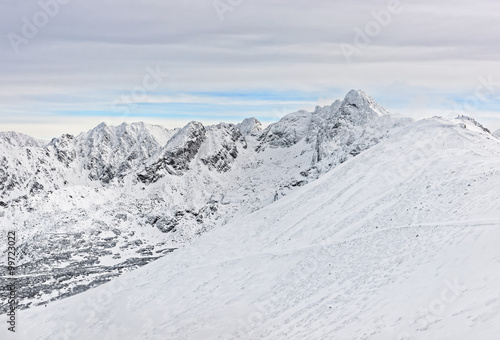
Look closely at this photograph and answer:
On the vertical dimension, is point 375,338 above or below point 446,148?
below

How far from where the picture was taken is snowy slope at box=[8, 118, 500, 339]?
32.8 metres

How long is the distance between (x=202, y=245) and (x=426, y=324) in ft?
142

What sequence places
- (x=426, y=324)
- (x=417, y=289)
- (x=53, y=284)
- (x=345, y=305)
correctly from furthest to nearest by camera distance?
(x=53, y=284) → (x=345, y=305) → (x=417, y=289) → (x=426, y=324)

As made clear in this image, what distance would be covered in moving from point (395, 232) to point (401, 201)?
25.7 feet

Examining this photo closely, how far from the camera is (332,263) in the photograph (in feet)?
152

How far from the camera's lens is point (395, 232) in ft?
150

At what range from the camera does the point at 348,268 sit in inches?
1710

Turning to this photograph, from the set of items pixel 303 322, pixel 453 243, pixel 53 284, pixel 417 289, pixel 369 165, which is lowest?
pixel 53 284

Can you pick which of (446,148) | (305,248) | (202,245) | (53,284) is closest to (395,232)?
(305,248)

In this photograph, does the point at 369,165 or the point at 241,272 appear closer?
the point at 241,272

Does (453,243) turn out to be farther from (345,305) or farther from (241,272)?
(241,272)

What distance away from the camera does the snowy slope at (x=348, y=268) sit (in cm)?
3275

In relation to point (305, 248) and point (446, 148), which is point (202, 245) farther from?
point (446, 148)

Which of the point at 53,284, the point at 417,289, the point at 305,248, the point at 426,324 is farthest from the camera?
the point at 53,284
